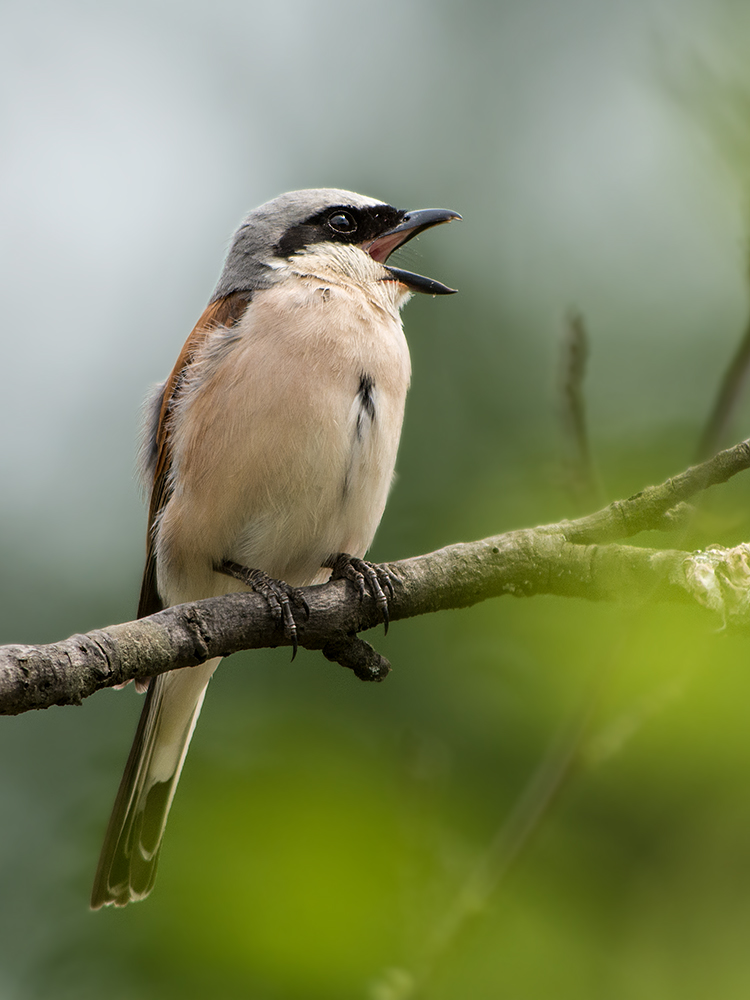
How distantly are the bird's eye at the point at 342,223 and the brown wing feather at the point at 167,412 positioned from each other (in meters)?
0.66

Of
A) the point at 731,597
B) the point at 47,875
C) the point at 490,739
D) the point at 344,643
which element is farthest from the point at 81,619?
the point at 731,597

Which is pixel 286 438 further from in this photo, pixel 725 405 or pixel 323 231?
pixel 725 405

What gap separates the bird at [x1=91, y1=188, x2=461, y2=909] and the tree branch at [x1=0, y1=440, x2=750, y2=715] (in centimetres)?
20

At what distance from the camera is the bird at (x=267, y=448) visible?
4195 mm

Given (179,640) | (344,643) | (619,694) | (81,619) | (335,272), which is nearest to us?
(619,694)

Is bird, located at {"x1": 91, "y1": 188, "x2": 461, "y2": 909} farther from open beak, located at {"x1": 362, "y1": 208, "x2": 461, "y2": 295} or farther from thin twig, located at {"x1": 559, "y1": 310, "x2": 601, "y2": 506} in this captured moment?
thin twig, located at {"x1": 559, "y1": 310, "x2": 601, "y2": 506}

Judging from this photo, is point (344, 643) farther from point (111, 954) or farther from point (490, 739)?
point (111, 954)

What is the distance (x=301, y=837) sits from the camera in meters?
2.51

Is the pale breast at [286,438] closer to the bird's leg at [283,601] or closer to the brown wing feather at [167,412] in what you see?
the brown wing feather at [167,412]

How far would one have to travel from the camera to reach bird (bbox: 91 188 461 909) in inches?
165

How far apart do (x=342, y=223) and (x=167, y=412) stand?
1.34 m

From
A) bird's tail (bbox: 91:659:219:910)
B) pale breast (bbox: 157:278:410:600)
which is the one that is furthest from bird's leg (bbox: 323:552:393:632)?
bird's tail (bbox: 91:659:219:910)

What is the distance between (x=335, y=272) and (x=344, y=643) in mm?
2039

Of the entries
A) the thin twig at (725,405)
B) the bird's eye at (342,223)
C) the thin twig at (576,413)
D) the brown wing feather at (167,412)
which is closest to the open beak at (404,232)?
the bird's eye at (342,223)
